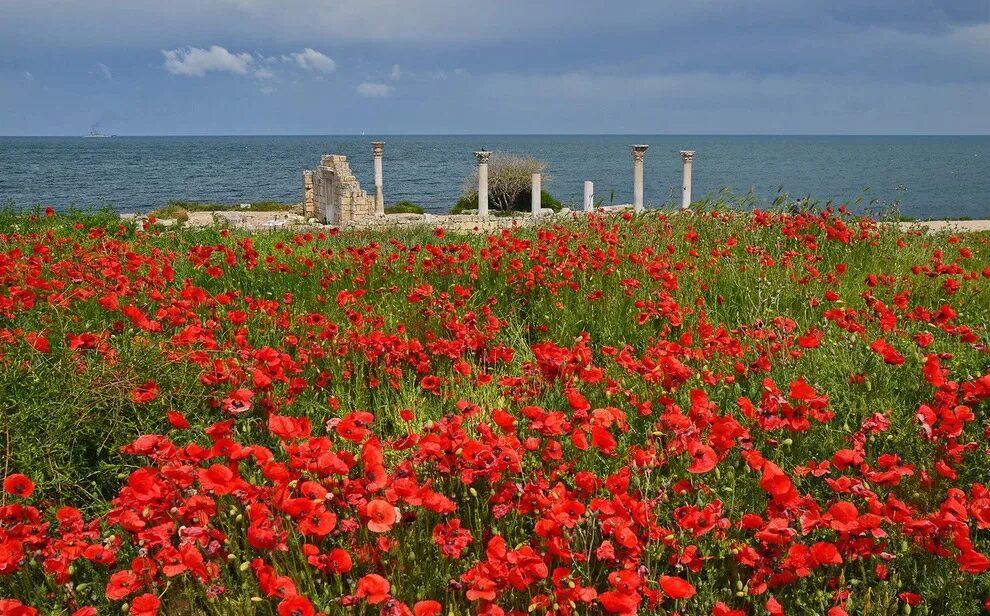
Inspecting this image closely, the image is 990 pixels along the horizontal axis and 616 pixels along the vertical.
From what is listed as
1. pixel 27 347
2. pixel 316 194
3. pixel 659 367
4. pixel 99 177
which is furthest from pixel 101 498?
pixel 99 177

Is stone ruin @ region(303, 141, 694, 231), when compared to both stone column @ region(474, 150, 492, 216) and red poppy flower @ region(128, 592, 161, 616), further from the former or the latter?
red poppy flower @ region(128, 592, 161, 616)

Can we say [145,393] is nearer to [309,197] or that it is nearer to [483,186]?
[483,186]

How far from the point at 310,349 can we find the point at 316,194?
30946mm

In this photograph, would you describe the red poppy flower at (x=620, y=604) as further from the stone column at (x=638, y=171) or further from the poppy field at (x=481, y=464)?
the stone column at (x=638, y=171)

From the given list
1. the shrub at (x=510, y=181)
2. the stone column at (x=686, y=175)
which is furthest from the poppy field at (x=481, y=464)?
the shrub at (x=510, y=181)

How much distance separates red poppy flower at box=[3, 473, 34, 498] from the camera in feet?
7.68

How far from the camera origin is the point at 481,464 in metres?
2.47

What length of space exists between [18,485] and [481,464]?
149 cm

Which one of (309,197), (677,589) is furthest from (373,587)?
(309,197)

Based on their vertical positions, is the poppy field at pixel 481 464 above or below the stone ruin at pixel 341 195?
below

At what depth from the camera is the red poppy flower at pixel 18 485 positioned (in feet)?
7.68

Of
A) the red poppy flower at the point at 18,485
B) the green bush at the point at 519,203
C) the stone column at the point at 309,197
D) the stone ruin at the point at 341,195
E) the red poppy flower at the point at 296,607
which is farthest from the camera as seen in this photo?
the stone column at the point at 309,197

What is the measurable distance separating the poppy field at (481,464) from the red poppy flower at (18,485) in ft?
0.04

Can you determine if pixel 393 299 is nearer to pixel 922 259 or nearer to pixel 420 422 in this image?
pixel 420 422
